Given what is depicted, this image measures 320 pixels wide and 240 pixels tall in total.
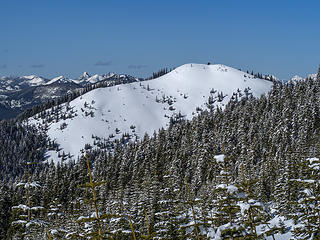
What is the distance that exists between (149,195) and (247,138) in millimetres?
97617

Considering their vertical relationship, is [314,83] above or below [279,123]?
above

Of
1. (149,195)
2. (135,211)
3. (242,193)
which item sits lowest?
(135,211)

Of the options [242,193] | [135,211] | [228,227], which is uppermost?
[242,193]

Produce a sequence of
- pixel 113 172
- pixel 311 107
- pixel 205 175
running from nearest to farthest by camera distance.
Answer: pixel 205 175, pixel 311 107, pixel 113 172

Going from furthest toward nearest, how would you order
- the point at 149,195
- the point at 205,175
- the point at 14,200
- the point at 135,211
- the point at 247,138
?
the point at 247,138
the point at 205,175
the point at 14,200
the point at 135,211
the point at 149,195

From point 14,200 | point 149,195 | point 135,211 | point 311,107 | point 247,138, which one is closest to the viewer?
point 149,195

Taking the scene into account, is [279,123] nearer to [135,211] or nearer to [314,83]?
[314,83]

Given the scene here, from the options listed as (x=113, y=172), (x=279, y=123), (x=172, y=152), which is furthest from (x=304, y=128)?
(x=113, y=172)

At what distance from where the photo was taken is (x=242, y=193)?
10836 mm

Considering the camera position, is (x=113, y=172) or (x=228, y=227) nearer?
(x=228, y=227)

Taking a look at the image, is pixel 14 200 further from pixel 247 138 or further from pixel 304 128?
pixel 304 128

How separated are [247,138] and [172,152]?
3517 cm

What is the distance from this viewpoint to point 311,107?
119500 millimetres

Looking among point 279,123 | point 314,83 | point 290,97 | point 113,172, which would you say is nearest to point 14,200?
point 113,172
